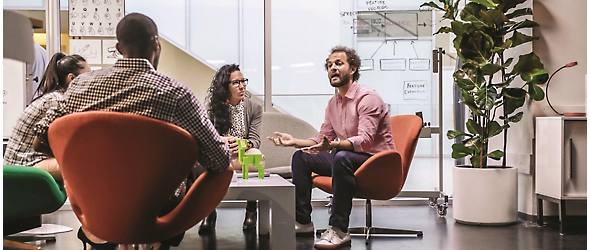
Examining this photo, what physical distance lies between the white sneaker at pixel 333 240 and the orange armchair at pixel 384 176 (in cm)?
23

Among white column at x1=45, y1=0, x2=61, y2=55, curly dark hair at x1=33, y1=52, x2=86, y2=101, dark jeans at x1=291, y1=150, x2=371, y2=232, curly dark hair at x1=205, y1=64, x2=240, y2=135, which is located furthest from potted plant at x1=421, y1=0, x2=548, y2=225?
white column at x1=45, y1=0, x2=61, y2=55

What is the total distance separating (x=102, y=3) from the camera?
224 inches

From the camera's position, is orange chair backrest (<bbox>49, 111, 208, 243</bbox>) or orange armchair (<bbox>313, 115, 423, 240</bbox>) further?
orange armchair (<bbox>313, 115, 423, 240</bbox>)

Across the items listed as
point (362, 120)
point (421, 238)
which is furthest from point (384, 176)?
point (421, 238)

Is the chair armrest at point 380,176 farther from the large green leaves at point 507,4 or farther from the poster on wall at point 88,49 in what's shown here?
the poster on wall at point 88,49

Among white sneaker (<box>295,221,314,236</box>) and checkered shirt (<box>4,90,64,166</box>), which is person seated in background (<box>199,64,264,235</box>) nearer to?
white sneaker (<box>295,221,314,236</box>)

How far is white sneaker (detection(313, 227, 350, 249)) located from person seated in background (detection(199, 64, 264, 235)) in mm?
838

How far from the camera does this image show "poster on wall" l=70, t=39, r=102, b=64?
5.70 meters

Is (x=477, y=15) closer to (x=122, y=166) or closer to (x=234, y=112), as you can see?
(x=234, y=112)

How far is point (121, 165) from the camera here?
6.71 feet

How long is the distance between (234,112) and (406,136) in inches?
48.1

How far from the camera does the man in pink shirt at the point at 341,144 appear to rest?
3.59 meters

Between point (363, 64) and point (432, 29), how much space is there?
0.69 meters

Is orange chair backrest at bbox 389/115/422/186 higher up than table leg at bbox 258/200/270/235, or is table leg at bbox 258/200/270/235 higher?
orange chair backrest at bbox 389/115/422/186
